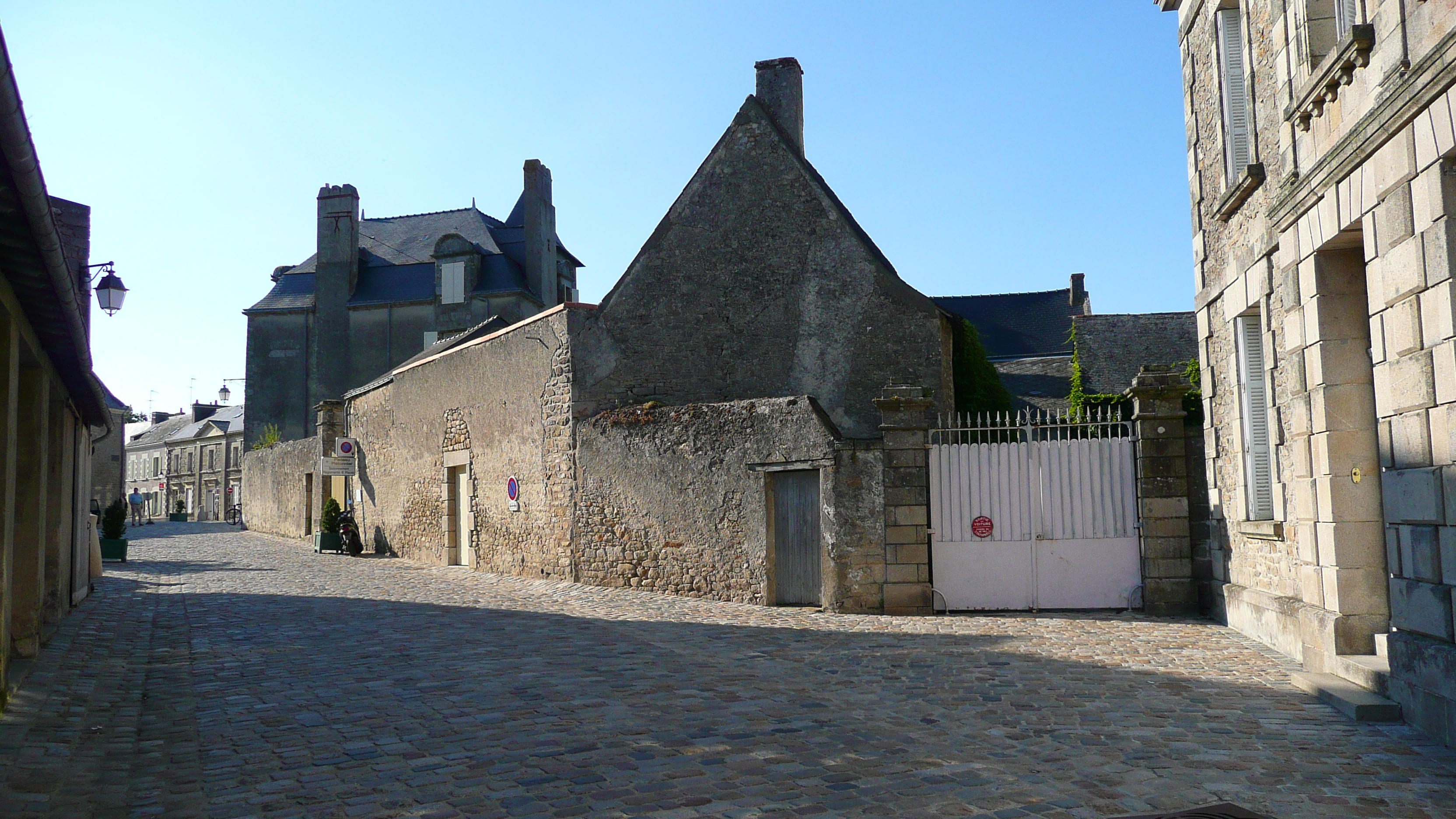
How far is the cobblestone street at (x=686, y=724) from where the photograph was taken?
4.31m

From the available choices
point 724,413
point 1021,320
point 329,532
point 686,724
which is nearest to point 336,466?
point 329,532

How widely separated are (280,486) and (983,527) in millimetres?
23819

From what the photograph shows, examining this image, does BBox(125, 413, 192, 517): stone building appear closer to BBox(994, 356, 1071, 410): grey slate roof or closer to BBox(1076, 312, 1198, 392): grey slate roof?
BBox(994, 356, 1071, 410): grey slate roof

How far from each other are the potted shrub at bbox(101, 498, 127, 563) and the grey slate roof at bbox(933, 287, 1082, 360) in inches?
1099

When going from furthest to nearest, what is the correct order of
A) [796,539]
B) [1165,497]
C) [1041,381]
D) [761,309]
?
1. [1041,381]
2. [761,309]
3. [796,539]
4. [1165,497]

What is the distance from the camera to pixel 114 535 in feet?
60.1

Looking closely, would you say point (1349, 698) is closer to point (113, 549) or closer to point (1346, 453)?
point (1346, 453)

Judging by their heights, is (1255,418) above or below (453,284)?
below

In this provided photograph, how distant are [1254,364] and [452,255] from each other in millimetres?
30872

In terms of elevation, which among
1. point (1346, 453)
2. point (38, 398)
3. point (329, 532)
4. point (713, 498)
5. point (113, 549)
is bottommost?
point (113, 549)

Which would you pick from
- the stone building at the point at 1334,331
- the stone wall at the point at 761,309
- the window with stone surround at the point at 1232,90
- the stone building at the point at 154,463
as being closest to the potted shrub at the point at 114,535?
the stone wall at the point at 761,309

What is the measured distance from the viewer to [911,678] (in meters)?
7.08

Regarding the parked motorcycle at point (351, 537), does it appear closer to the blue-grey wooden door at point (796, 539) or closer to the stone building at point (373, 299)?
the blue-grey wooden door at point (796, 539)

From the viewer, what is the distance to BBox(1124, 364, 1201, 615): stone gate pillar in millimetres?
10117
